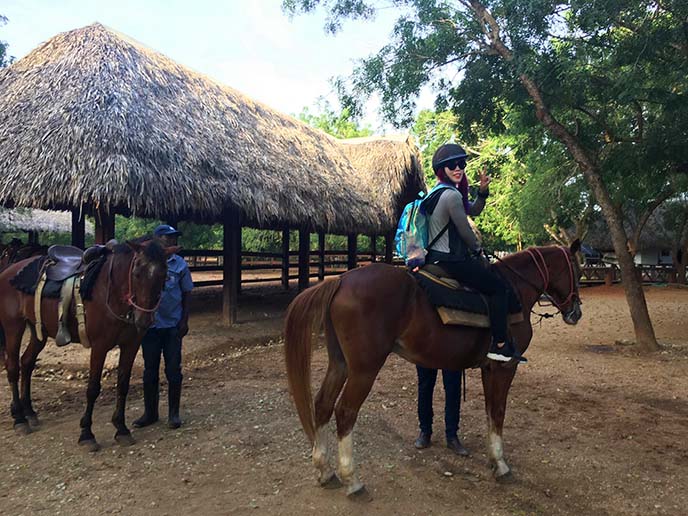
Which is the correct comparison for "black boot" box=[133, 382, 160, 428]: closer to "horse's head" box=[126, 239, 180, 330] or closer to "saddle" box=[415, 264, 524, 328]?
"horse's head" box=[126, 239, 180, 330]

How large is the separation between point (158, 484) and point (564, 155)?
10301mm

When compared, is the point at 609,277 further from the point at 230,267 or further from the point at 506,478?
the point at 506,478

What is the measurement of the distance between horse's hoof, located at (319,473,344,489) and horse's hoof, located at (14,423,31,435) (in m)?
2.81

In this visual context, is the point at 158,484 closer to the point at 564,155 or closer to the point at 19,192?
the point at 19,192

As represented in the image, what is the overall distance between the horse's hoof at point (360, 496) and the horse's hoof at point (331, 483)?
17 centimetres

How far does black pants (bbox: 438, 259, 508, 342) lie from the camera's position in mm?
3566

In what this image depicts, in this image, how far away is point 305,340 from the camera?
11.6 feet

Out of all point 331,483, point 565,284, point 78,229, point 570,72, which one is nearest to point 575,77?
point 570,72

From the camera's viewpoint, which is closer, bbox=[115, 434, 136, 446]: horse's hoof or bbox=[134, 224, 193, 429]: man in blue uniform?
bbox=[115, 434, 136, 446]: horse's hoof

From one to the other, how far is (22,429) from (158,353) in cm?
130

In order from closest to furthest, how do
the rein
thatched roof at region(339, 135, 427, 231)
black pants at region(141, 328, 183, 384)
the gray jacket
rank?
the gray jacket, the rein, black pants at region(141, 328, 183, 384), thatched roof at region(339, 135, 427, 231)

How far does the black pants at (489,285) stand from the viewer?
357 centimetres

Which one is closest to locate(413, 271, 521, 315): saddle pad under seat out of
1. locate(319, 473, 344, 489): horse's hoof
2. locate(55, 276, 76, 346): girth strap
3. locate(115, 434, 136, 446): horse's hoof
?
locate(319, 473, 344, 489): horse's hoof

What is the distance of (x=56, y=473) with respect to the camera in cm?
361
